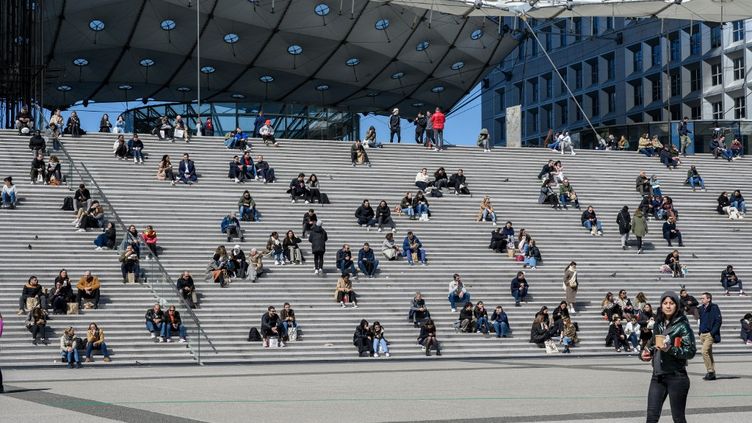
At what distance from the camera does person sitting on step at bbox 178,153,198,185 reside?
38203mm

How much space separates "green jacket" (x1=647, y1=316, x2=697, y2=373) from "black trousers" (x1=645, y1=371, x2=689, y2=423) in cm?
8

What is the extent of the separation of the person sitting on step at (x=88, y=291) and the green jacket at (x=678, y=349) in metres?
19.9

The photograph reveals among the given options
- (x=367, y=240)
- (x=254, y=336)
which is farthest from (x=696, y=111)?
(x=254, y=336)

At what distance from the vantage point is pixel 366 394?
16.6 metres

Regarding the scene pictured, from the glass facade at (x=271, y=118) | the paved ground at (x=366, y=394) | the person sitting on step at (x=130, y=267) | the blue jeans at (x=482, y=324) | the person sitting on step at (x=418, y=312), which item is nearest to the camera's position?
the paved ground at (x=366, y=394)

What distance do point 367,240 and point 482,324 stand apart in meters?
6.43

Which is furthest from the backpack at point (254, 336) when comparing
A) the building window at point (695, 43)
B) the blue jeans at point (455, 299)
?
the building window at point (695, 43)

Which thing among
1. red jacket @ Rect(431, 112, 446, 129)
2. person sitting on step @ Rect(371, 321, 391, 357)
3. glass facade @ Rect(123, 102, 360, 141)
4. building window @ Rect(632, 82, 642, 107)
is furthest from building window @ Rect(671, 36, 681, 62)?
person sitting on step @ Rect(371, 321, 391, 357)

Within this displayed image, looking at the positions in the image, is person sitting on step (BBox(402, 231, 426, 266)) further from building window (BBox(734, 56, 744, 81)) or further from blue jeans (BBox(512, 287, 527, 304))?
building window (BBox(734, 56, 744, 81))

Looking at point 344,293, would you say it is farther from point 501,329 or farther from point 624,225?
point 624,225

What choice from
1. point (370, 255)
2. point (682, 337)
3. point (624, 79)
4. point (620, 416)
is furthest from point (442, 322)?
point (624, 79)

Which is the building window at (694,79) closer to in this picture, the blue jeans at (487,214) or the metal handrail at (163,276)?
the blue jeans at (487,214)

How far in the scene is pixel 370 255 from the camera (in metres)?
32.8

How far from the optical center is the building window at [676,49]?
250 feet
